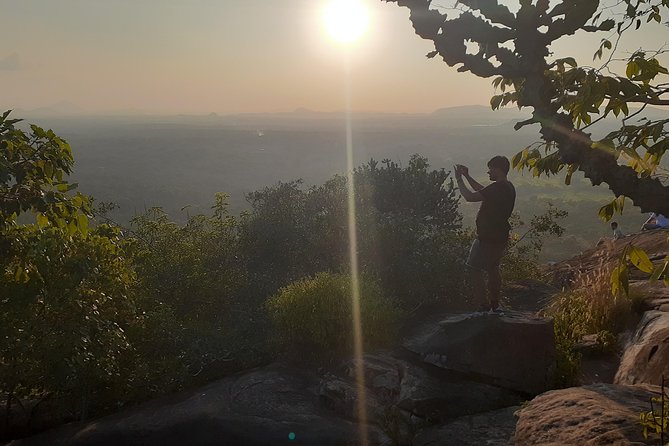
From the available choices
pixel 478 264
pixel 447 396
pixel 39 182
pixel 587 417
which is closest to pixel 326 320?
pixel 447 396

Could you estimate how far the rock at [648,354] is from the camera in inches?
218

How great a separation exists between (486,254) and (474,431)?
2.48m

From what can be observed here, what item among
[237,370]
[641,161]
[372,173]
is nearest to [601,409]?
[641,161]

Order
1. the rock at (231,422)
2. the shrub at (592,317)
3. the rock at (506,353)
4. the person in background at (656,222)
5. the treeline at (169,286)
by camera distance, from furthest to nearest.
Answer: the person in background at (656,222)
the shrub at (592,317)
the rock at (506,353)
the rock at (231,422)
the treeline at (169,286)

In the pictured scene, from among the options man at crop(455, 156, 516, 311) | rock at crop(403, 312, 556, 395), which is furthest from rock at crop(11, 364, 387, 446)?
man at crop(455, 156, 516, 311)

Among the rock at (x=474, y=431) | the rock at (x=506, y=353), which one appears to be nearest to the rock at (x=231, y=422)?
the rock at (x=474, y=431)

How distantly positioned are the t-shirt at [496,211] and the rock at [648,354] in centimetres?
219

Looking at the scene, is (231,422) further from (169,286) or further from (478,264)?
(169,286)

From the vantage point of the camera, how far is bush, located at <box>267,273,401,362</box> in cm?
771

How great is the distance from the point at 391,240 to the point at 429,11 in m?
7.02

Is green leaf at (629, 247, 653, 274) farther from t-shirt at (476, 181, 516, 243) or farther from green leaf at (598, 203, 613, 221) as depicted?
t-shirt at (476, 181, 516, 243)

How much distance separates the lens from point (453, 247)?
11227 millimetres

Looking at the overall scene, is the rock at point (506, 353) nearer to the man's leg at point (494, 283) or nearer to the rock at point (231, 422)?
the man's leg at point (494, 283)

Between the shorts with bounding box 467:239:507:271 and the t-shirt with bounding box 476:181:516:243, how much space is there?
0.28 ft
